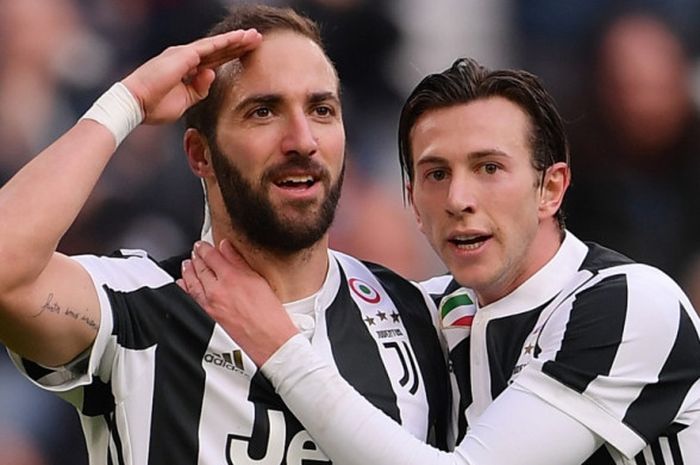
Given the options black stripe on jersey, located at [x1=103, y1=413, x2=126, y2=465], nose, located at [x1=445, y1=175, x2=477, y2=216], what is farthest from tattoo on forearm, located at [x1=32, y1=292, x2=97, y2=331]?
nose, located at [x1=445, y1=175, x2=477, y2=216]

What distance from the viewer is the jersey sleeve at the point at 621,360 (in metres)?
2.54

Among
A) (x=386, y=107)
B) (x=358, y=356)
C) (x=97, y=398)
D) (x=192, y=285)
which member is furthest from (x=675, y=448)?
(x=386, y=107)

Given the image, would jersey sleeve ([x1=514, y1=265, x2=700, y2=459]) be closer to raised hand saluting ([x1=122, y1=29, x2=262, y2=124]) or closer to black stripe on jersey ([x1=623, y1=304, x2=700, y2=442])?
black stripe on jersey ([x1=623, y1=304, x2=700, y2=442])

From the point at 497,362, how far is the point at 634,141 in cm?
211

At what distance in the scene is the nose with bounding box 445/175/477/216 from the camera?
276cm

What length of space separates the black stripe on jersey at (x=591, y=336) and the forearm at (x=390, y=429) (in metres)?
0.08

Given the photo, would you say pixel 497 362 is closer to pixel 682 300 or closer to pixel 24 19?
pixel 682 300

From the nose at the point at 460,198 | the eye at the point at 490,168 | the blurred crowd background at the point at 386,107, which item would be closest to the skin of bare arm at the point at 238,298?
the nose at the point at 460,198

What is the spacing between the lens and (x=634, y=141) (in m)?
4.62

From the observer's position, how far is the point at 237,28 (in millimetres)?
2861

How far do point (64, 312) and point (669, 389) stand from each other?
126cm

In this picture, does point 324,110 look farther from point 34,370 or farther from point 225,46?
point 34,370

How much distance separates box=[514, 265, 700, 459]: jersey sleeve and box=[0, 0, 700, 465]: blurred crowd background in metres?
1.72

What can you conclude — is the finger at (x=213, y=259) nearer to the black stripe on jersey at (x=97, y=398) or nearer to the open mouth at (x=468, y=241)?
the black stripe on jersey at (x=97, y=398)
